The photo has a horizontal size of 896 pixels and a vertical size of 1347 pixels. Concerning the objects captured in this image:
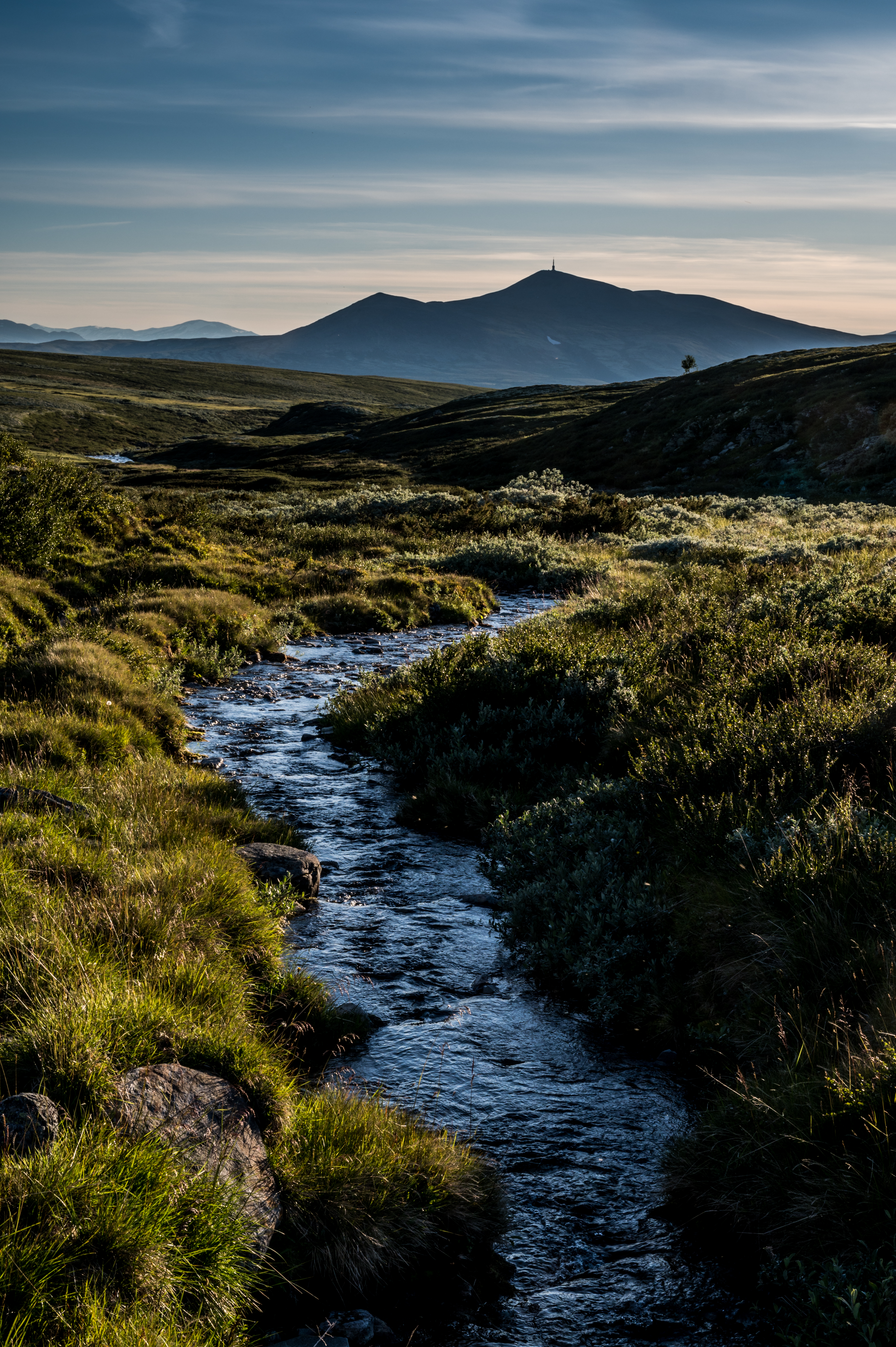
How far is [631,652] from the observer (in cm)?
1139

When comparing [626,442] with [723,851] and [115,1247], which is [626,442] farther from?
[115,1247]

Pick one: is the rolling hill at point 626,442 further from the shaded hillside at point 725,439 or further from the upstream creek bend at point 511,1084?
the upstream creek bend at point 511,1084

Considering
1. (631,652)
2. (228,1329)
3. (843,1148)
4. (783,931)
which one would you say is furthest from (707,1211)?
(631,652)

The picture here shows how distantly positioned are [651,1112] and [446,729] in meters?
5.81

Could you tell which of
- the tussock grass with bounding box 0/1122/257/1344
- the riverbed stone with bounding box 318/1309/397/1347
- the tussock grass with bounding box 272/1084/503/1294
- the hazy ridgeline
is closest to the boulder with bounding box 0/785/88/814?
the hazy ridgeline

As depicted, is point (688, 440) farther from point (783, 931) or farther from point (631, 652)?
point (783, 931)

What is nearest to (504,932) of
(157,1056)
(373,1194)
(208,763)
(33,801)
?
(373,1194)

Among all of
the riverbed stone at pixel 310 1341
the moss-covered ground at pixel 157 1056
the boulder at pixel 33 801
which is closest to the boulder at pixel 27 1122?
the moss-covered ground at pixel 157 1056

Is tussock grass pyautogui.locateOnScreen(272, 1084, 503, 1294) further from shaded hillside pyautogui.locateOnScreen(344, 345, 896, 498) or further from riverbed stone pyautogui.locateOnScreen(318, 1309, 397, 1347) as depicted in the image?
shaded hillside pyautogui.locateOnScreen(344, 345, 896, 498)

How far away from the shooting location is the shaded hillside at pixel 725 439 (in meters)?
56.4

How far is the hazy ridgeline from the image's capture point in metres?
3.24

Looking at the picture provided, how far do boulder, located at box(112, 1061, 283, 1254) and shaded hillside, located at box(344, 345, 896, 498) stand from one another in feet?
166

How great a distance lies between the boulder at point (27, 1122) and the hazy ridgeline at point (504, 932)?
10 centimetres

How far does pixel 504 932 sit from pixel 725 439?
67.2m
